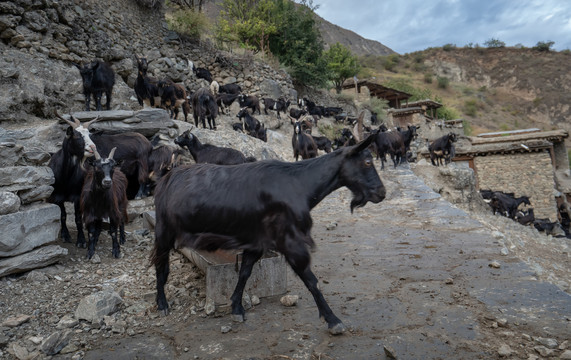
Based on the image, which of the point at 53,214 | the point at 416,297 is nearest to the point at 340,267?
the point at 416,297

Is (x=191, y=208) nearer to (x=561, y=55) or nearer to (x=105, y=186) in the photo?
(x=105, y=186)

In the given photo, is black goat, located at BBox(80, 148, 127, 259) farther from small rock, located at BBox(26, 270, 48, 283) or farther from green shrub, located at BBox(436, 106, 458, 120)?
green shrub, located at BBox(436, 106, 458, 120)

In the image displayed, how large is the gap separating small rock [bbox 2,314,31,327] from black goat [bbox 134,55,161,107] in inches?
347

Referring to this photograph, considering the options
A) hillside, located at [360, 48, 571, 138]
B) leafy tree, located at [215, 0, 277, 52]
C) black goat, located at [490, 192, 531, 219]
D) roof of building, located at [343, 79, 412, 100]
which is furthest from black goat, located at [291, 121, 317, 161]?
hillside, located at [360, 48, 571, 138]

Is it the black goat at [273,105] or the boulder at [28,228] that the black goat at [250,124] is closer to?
the black goat at [273,105]

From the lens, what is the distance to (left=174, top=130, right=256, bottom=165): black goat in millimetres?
7250

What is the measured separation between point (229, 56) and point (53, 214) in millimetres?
18035

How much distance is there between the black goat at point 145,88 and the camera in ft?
→ 34.3

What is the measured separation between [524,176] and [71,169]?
74.7 ft

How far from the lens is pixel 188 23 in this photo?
18.0 metres

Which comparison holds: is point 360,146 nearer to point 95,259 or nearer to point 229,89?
point 95,259

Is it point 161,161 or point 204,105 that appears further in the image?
point 204,105

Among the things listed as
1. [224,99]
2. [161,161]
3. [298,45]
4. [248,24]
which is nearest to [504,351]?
[161,161]

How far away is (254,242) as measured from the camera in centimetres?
271
